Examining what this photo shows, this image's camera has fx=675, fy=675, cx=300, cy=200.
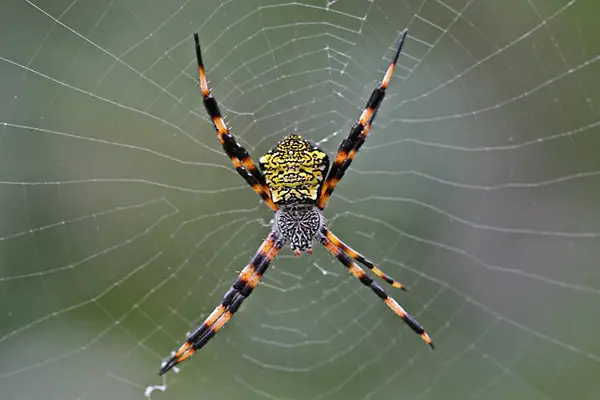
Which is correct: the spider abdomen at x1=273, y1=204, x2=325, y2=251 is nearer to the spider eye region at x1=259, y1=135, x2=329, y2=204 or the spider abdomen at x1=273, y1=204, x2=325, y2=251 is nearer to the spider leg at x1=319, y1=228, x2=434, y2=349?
the spider leg at x1=319, y1=228, x2=434, y2=349

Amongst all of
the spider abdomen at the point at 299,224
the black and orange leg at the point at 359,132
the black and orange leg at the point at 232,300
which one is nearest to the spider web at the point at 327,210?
the black and orange leg at the point at 232,300

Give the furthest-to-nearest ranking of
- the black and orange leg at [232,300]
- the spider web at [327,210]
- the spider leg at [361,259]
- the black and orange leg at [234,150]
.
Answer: the spider web at [327,210], the spider leg at [361,259], the black and orange leg at [232,300], the black and orange leg at [234,150]

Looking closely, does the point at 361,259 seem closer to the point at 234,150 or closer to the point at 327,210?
the point at 234,150

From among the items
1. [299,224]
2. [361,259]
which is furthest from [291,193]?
[361,259]

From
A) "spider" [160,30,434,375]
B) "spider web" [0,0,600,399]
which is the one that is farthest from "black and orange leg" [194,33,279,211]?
"spider web" [0,0,600,399]

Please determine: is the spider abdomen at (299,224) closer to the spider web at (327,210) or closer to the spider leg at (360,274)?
the spider leg at (360,274)
